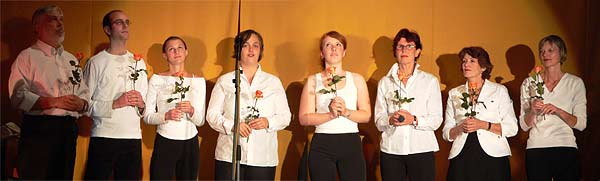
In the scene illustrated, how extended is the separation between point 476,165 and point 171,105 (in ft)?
6.78

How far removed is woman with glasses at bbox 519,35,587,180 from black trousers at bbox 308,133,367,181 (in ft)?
3.77

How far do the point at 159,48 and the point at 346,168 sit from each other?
154 centimetres

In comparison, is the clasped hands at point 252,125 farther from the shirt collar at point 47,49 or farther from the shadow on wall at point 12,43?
the shadow on wall at point 12,43

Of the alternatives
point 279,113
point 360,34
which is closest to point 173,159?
point 279,113

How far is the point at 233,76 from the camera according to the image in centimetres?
555

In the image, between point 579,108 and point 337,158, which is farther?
point 579,108

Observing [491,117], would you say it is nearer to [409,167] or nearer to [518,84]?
[518,84]

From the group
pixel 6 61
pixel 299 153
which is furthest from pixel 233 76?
pixel 6 61

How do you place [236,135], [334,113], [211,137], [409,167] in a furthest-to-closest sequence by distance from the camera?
[211,137] → [334,113] → [409,167] → [236,135]

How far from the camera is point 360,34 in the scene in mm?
5793

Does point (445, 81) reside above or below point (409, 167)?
above

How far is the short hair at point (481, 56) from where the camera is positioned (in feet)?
18.0

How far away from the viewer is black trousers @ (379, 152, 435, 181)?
5289mm

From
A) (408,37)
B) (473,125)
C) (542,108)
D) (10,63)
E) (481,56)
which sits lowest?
(473,125)
